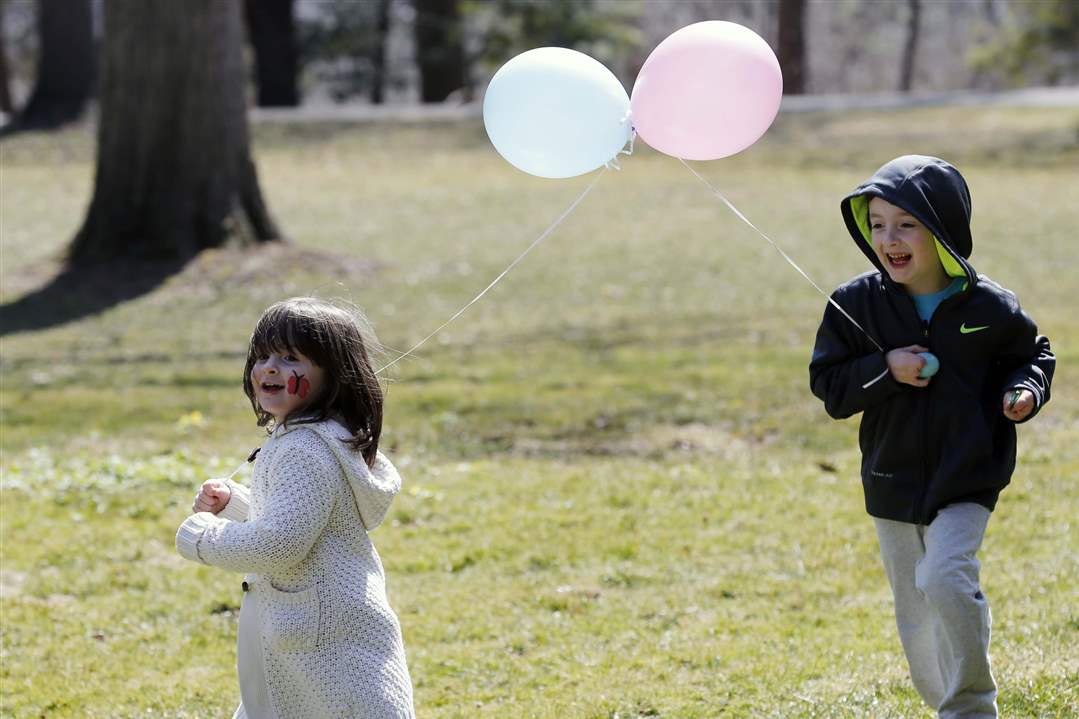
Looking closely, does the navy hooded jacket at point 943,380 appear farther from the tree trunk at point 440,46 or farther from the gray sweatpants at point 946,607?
the tree trunk at point 440,46

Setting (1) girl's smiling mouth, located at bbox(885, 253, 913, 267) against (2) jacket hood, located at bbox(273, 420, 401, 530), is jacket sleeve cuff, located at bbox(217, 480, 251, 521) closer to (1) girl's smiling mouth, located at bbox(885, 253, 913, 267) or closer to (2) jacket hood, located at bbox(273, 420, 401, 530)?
(2) jacket hood, located at bbox(273, 420, 401, 530)

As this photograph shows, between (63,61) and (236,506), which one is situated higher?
(236,506)

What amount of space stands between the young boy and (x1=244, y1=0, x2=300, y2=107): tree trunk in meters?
26.9

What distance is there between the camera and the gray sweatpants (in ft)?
11.6

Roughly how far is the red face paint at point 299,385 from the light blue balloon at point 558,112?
1.15 metres

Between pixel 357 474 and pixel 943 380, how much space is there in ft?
5.30

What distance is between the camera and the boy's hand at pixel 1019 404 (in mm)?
3525

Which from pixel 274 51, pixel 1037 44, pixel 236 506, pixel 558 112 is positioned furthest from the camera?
pixel 274 51

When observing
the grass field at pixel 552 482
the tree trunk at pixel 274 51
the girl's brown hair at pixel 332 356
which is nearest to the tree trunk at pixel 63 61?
the tree trunk at pixel 274 51

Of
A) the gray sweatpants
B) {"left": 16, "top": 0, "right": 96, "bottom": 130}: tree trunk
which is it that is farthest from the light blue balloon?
{"left": 16, "top": 0, "right": 96, "bottom": 130}: tree trunk

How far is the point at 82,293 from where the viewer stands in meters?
12.5

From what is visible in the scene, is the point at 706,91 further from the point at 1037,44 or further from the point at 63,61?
the point at 1037,44

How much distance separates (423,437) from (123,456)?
1666 millimetres

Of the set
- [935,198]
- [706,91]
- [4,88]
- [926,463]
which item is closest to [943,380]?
[926,463]
